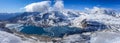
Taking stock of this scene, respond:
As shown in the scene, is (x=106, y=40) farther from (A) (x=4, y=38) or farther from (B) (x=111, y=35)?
(A) (x=4, y=38)

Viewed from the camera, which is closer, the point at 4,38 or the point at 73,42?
the point at 4,38

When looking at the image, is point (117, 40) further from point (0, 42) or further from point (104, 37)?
point (0, 42)

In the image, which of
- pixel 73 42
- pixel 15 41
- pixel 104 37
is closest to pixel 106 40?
pixel 104 37

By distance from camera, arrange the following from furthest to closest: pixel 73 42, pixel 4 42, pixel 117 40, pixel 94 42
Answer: pixel 73 42, pixel 94 42, pixel 117 40, pixel 4 42

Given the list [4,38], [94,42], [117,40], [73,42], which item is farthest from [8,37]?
[73,42]

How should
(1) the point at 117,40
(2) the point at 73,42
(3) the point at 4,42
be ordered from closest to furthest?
(3) the point at 4,42 < (1) the point at 117,40 < (2) the point at 73,42

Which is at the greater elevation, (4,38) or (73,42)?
(4,38)

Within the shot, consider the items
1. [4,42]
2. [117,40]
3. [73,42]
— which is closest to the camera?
[4,42]

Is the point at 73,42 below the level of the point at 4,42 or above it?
below

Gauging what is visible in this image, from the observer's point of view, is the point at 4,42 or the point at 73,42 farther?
the point at 73,42
